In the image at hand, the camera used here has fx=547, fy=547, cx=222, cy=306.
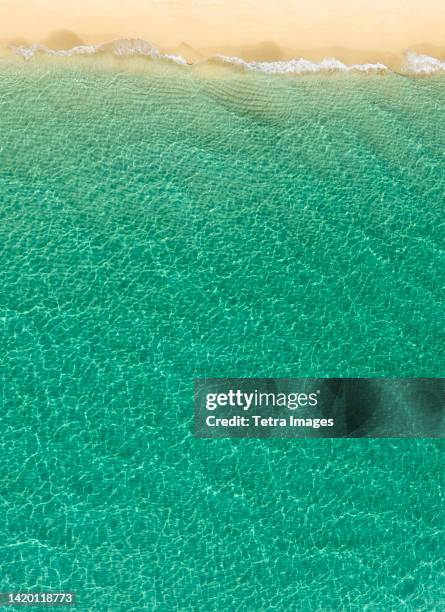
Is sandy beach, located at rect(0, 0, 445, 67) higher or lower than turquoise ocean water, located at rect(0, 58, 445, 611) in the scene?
higher

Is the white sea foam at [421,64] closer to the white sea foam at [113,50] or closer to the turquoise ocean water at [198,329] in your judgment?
the turquoise ocean water at [198,329]

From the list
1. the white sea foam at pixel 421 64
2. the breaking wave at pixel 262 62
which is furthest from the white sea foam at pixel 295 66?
the white sea foam at pixel 421 64

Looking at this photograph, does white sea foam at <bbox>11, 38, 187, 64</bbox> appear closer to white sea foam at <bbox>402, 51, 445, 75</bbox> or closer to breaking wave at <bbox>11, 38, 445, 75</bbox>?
breaking wave at <bbox>11, 38, 445, 75</bbox>

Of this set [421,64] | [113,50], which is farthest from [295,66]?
[113,50]

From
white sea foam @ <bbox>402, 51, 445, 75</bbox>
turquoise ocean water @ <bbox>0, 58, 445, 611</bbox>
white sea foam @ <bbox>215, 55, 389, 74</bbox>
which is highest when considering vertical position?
white sea foam @ <bbox>402, 51, 445, 75</bbox>

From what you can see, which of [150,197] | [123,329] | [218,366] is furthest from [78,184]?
[218,366]

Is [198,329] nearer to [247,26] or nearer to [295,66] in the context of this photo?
[295,66]

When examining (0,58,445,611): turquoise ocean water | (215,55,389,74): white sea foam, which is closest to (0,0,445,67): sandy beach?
(215,55,389,74): white sea foam

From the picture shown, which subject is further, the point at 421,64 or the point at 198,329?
the point at 421,64
